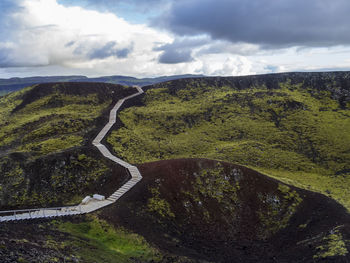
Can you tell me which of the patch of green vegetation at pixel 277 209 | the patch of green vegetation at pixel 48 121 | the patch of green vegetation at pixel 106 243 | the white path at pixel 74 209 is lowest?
the patch of green vegetation at pixel 277 209

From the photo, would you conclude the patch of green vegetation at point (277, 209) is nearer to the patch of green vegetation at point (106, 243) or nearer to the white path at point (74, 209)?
the patch of green vegetation at point (106, 243)

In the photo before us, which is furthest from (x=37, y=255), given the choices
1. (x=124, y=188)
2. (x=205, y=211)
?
(x=205, y=211)

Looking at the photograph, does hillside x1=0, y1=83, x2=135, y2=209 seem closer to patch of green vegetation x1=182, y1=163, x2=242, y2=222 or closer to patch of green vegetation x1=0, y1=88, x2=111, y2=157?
patch of green vegetation x1=0, y1=88, x2=111, y2=157

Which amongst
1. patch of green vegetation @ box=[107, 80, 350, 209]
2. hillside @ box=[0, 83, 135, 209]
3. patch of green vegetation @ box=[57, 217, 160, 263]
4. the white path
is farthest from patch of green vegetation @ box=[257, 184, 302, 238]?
hillside @ box=[0, 83, 135, 209]

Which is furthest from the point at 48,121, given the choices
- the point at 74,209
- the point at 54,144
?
the point at 74,209

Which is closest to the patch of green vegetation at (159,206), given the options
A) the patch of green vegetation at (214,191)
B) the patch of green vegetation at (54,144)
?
the patch of green vegetation at (214,191)

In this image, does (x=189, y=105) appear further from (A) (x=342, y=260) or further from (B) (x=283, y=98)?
(A) (x=342, y=260)
